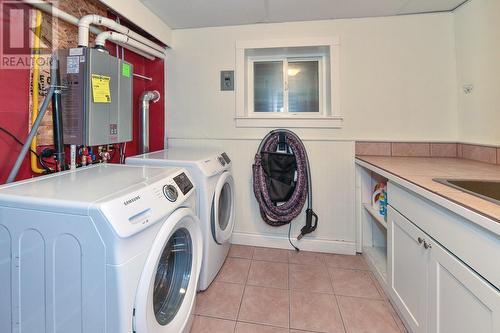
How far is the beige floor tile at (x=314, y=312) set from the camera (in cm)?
147

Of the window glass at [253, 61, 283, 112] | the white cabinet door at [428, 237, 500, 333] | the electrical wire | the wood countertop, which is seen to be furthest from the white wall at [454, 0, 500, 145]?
the electrical wire

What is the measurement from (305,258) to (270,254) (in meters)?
0.32

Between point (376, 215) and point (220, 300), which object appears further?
point (376, 215)

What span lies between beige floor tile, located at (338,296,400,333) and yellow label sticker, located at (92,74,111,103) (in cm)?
202

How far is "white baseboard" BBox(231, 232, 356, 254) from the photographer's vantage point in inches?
93.2

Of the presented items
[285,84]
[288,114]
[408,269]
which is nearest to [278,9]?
[285,84]

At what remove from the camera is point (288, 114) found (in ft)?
8.41

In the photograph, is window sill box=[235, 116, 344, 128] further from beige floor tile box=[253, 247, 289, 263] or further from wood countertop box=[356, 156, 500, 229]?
beige floor tile box=[253, 247, 289, 263]

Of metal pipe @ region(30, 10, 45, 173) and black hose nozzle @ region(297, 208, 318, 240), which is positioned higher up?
metal pipe @ region(30, 10, 45, 173)

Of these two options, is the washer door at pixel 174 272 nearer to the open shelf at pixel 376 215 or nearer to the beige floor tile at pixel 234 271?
the beige floor tile at pixel 234 271

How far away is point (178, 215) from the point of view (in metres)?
1.12

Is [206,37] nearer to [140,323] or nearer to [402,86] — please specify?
[402,86]

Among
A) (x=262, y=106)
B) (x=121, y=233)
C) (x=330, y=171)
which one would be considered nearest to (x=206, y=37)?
(x=262, y=106)

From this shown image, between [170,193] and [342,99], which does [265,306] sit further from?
[342,99]
